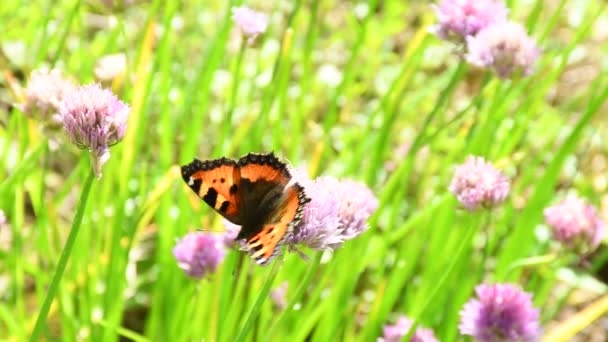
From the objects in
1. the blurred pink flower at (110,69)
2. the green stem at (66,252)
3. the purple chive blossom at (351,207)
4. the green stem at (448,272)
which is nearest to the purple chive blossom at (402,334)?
the green stem at (448,272)

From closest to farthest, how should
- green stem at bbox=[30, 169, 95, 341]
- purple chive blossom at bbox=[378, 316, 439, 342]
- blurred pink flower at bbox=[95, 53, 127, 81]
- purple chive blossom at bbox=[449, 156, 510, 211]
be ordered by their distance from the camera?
green stem at bbox=[30, 169, 95, 341] < purple chive blossom at bbox=[449, 156, 510, 211] < purple chive blossom at bbox=[378, 316, 439, 342] < blurred pink flower at bbox=[95, 53, 127, 81]

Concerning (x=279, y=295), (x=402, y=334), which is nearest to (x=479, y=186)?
(x=402, y=334)

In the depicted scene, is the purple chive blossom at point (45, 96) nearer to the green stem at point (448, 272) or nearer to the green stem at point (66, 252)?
the green stem at point (66, 252)

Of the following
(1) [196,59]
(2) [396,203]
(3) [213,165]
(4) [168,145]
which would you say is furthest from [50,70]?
(1) [196,59]

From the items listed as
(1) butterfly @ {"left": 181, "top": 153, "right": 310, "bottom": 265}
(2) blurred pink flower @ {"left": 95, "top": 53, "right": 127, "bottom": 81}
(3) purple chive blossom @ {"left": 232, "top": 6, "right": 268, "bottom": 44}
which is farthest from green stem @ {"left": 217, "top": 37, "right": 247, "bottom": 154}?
(1) butterfly @ {"left": 181, "top": 153, "right": 310, "bottom": 265}

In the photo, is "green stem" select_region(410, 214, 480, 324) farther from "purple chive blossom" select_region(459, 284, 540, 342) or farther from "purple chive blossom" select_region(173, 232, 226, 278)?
"purple chive blossom" select_region(173, 232, 226, 278)
